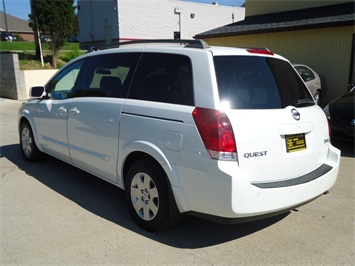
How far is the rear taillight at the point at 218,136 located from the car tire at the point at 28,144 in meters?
3.65

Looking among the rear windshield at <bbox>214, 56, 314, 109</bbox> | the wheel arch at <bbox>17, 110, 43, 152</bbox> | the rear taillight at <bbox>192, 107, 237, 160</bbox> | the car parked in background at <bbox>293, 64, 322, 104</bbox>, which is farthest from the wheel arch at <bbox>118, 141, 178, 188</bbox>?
the car parked in background at <bbox>293, 64, 322, 104</bbox>

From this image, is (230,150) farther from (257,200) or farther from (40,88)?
(40,88)

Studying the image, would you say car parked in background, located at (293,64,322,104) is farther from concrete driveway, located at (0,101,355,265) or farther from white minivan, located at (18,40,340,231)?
white minivan, located at (18,40,340,231)

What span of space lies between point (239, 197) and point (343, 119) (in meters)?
4.38

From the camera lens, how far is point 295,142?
310 centimetres

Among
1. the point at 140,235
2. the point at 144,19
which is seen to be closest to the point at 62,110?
the point at 140,235

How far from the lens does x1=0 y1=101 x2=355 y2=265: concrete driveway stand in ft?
9.75

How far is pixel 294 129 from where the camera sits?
3072 millimetres

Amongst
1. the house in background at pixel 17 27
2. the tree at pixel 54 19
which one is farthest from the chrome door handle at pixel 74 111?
the house in background at pixel 17 27

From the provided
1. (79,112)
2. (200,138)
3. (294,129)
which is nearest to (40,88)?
(79,112)

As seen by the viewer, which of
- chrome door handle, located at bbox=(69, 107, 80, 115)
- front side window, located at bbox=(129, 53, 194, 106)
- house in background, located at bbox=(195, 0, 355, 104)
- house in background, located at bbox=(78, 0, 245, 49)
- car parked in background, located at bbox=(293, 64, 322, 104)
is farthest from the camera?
house in background, located at bbox=(78, 0, 245, 49)

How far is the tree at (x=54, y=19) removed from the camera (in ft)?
56.4

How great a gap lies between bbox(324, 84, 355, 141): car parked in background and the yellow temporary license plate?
3.42 m

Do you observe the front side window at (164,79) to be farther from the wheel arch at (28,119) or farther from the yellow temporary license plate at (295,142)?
the wheel arch at (28,119)
